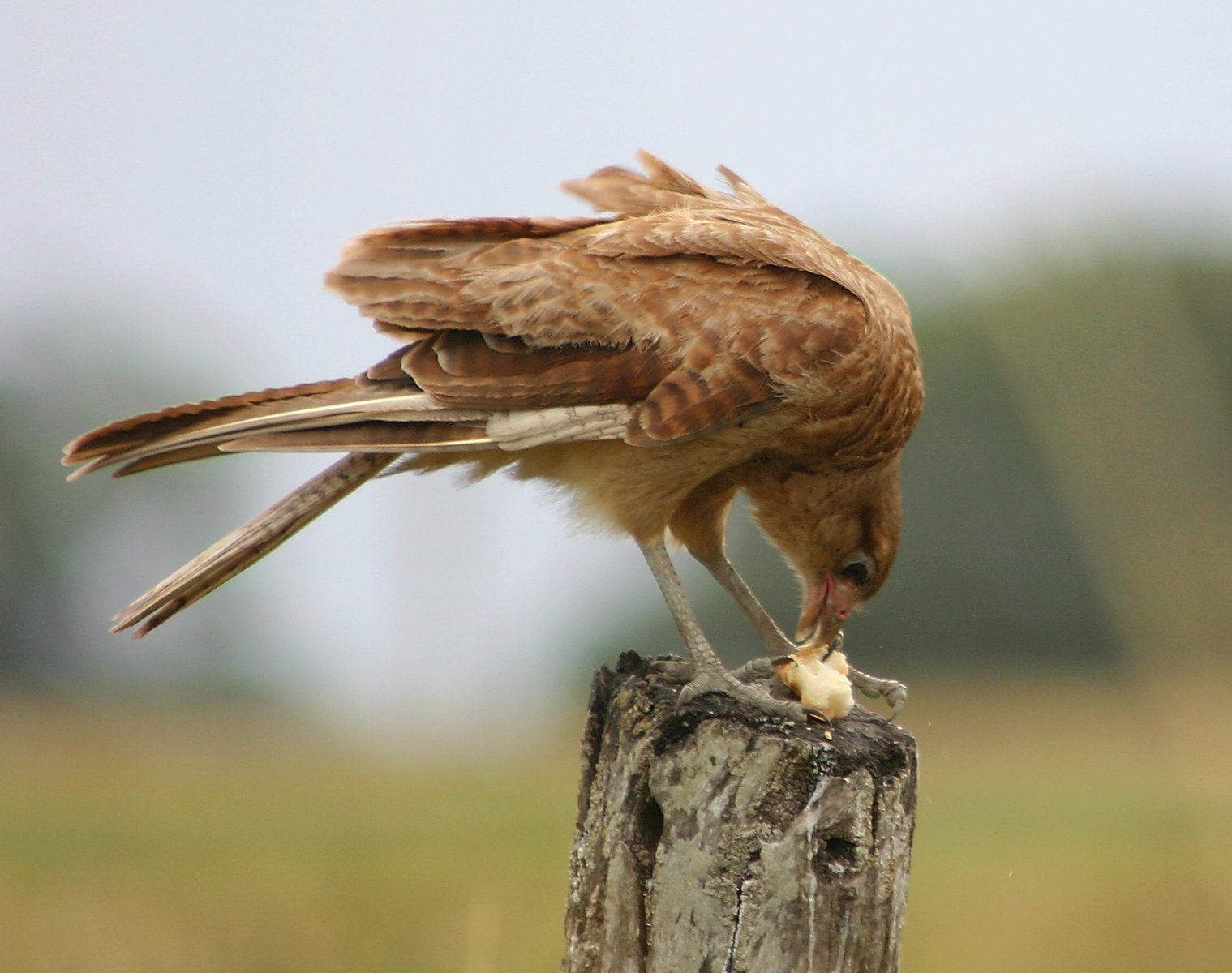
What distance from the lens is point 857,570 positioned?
5.45 m

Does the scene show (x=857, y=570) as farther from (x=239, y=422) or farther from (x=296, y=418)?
(x=239, y=422)

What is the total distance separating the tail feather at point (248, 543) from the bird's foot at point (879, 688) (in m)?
1.78

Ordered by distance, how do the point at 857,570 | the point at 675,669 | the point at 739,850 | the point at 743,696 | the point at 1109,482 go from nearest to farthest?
the point at 739,850
the point at 743,696
the point at 675,669
the point at 857,570
the point at 1109,482

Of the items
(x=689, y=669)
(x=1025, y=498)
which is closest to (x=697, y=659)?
(x=689, y=669)

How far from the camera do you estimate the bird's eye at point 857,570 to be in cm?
543

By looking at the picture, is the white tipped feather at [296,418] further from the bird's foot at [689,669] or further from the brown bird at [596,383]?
the bird's foot at [689,669]

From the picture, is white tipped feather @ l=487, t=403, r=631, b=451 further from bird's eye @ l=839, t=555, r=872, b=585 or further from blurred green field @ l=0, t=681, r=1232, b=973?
blurred green field @ l=0, t=681, r=1232, b=973

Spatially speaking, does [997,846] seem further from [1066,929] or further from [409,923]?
[409,923]

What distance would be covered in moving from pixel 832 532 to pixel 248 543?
2.13 meters

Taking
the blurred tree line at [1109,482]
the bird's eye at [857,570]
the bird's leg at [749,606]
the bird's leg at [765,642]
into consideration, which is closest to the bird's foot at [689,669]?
the bird's leg at [765,642]

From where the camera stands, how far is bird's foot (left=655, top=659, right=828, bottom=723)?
153 inches

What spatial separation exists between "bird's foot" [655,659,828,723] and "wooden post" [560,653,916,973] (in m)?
0.10

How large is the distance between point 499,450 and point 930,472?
19.1 m

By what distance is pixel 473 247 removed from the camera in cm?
484
